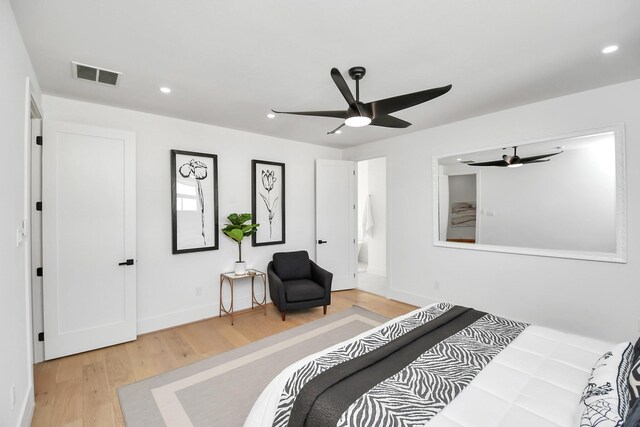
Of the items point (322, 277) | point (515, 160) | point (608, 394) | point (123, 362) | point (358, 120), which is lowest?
point (123, 362)

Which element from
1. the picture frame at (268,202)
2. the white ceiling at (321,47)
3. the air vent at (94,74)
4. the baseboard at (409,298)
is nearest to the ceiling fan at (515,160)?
the white ceiling at (321,47)

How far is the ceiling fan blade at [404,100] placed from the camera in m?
1.97

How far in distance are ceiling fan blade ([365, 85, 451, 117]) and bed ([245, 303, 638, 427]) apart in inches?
64.1

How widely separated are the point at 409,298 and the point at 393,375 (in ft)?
10.5

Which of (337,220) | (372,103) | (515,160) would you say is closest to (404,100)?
(372,103)

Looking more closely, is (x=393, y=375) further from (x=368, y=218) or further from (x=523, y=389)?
(x=368, y=218)

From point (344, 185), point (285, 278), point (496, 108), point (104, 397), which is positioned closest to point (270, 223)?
point (285, 278)

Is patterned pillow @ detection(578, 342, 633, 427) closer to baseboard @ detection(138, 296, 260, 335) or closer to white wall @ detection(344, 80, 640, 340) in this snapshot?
white wall @ detection(344, 80, 640, 340)

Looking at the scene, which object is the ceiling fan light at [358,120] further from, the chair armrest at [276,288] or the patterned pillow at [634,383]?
the chair armrest at [276,288]

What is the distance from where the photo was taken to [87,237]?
2973 mm

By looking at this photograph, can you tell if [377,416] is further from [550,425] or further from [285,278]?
[285,278]

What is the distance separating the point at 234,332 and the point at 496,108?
416 cm

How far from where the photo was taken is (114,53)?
2176 millimetres

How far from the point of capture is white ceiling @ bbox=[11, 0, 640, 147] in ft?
5.65
